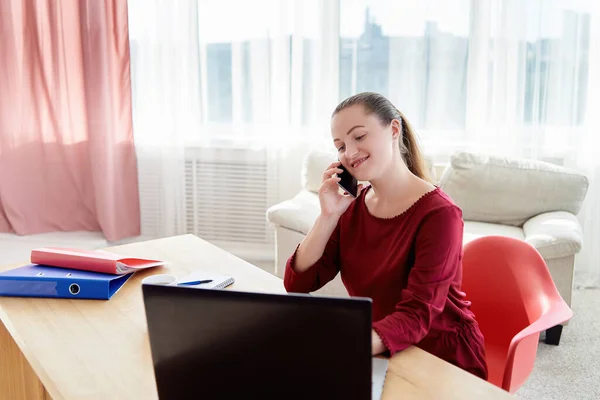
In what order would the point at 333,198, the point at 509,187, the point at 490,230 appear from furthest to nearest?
1. the point at 509,187
2. the point at 490,230
3. the point at 333,198

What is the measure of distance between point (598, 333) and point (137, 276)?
2.19 m

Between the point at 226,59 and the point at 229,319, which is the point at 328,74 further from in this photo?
the point at 229,319

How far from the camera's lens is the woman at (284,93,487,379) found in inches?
54.4

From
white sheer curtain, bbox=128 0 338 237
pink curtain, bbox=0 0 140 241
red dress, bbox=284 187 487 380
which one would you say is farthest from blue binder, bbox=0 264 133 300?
pink curtain, bbox=0 0 140 241

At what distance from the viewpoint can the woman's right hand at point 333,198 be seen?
1.59 meters

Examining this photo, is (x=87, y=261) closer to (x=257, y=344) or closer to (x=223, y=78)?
(x=257, y=344)

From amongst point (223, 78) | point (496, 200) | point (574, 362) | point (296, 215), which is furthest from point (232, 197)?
point (574, 362)

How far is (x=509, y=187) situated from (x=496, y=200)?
0.09 m

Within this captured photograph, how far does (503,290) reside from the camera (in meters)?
1.77

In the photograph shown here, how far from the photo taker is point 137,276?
1.74 metres

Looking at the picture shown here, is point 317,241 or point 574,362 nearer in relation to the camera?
point 317,241

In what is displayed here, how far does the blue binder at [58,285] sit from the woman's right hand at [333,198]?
1.80ft

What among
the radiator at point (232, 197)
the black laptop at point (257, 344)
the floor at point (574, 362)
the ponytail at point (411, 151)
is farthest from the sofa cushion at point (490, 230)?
the black laptop at point (257, 344)

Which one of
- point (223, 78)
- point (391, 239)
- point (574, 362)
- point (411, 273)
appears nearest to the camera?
point (411, 273)
